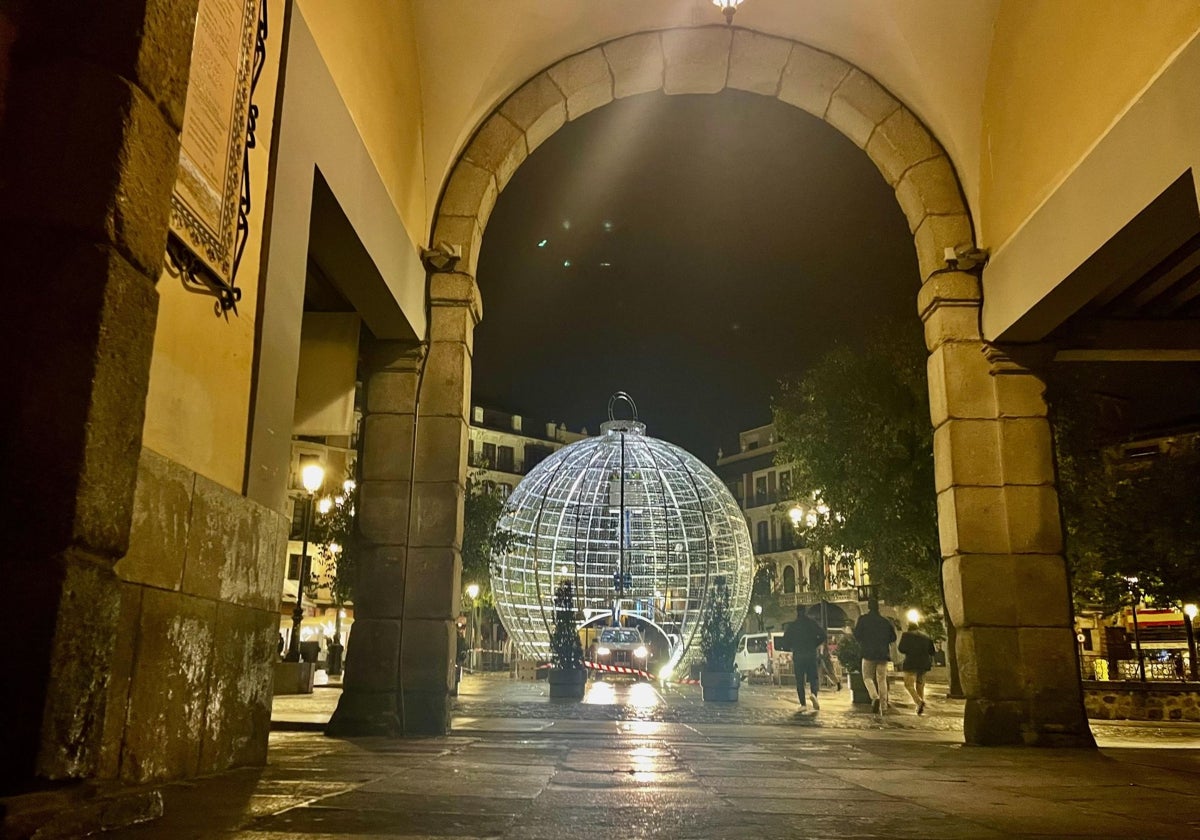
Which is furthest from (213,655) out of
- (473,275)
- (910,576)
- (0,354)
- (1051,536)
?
(910,576)

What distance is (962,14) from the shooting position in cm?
762

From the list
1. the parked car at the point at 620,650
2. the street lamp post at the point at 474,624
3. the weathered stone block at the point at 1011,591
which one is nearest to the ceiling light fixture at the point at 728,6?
the weathered stone block at the point at 1011,591

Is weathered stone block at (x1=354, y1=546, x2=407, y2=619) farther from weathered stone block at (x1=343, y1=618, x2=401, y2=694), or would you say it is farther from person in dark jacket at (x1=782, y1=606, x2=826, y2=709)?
person in dark jacket at (x1=782, y1=606, x2=826, y2=709)

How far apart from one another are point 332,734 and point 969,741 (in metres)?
5.11

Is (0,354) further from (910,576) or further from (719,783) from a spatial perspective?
(910,576)

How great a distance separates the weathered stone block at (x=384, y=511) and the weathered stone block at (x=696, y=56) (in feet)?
16.1

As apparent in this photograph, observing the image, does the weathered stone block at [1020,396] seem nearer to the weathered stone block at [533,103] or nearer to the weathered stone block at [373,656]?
the weathered stone block at [533,103]

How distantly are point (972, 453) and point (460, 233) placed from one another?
503 centimetres

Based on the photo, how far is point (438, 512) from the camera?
7.41 meters

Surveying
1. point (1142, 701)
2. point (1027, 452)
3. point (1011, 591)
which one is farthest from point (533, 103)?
point (1142, 701)

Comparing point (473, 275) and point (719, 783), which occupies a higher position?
point (473, 275)

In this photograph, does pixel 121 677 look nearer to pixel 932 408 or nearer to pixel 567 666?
pixel 932 408

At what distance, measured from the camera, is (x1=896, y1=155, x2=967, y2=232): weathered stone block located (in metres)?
8.10

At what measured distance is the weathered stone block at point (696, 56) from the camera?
8.45 m
